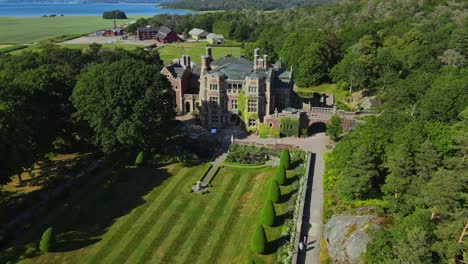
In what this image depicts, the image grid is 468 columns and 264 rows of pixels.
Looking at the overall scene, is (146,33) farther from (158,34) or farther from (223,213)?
(223,213)

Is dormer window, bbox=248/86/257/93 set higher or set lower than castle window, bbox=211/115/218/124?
higher

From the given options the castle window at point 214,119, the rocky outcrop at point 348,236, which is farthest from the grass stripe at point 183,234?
the castle window at point 214,119

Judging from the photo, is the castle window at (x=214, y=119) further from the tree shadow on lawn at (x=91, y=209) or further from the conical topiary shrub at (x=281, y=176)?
the conical topiary shrub at (x=281, y=176)

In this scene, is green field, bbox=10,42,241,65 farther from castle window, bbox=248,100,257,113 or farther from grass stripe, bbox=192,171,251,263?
grass stripe, bbox=192,171,251,263

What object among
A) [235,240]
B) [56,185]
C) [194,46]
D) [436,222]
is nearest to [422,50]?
[436,222]

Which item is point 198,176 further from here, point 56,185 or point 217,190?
point 56,185

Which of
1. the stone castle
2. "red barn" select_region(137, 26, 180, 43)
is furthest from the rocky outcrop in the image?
"red barn" select_region(137, 26, 180, 43)
